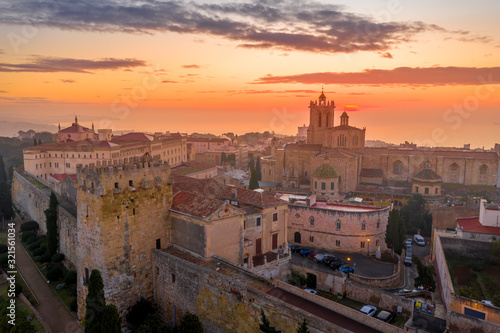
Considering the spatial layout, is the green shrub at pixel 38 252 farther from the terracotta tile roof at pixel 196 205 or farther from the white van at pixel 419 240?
the white van at pixel 419 240

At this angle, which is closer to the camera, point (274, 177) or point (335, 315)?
point (335, 315)

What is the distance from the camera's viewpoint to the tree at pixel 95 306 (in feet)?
56.5

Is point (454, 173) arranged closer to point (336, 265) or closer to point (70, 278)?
point (336, 265)

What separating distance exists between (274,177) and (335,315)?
42993mm

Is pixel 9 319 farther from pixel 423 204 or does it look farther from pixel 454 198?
pixel 454 198

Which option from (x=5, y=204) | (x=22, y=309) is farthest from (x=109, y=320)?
(x=5, y=204)

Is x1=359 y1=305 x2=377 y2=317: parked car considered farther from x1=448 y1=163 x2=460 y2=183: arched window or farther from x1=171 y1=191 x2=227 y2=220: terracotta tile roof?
x1=448 y1=163 x2=460 y2=183: arched window

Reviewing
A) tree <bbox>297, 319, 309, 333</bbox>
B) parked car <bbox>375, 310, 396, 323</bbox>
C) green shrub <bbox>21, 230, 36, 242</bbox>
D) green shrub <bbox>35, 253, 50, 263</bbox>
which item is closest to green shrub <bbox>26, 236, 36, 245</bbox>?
green shrub <bbox>21, 230, 36, 242</bbox>

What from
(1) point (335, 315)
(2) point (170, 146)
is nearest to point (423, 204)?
(1) point (335, 315)

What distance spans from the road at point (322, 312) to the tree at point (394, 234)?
17.5m

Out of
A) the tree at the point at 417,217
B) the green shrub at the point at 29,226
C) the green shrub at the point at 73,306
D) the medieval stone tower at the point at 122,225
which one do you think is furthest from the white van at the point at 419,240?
the green shrub at the point at 29,226

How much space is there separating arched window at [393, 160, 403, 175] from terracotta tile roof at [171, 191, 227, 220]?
4303 cm

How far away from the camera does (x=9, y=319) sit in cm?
2031

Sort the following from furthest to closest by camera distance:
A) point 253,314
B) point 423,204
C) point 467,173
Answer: point 467,173 < point 423,204 < point 253,314
